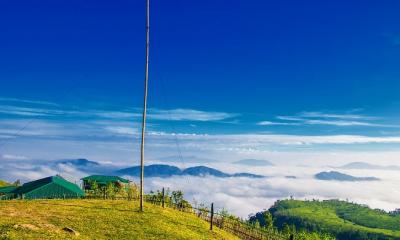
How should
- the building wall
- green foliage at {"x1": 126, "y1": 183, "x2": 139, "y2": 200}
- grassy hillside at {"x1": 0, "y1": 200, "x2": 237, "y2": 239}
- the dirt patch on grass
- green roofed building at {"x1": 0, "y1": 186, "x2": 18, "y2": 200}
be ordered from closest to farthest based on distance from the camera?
the dirt patch on grass → grassy hillside at {"x1": 0, "y1": 200, "x2": 237, "y2": 239} → green foliage at {"x1": 126, "y1": 183, "x2": 139, "y2": 200} → the building wall → green roofed building at {"x1": 0, "y1": 186, "x2": 18, "y2": 200}

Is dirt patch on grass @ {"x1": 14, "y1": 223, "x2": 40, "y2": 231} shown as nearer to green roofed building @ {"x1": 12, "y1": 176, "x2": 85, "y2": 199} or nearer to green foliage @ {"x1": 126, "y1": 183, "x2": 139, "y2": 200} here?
green foliage @ {"x1": 126, "y1": 183, "x2": 139, "y2": 200}

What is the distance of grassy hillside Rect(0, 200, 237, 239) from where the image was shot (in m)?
34.2

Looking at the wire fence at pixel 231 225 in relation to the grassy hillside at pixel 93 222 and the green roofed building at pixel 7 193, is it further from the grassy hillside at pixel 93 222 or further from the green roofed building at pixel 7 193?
the green roofed building at pixel 7 193

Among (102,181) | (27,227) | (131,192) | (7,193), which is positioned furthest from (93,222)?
(102,181)

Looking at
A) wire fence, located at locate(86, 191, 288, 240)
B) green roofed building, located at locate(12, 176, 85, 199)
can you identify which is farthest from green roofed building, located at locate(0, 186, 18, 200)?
wire fence, located at locate(86, 191, 288, 240)

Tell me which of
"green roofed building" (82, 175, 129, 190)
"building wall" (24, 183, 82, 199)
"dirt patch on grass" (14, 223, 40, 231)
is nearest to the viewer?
"dirt patch on grass" (14, 223, 40, 231)

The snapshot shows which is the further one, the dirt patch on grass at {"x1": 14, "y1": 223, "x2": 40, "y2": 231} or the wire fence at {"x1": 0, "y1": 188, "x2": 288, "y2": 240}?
the wire fence at {"x1": 0, "y1": 188, "x2": 288, "y2": 240}

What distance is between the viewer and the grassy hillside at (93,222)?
112 feet

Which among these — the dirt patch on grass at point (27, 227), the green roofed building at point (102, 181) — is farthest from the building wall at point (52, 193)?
the dirt patch on grass at point (27, 227)

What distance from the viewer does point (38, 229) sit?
1346 inches

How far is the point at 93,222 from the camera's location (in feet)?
133

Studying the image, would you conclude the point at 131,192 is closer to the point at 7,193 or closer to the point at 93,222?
the point at 7,193

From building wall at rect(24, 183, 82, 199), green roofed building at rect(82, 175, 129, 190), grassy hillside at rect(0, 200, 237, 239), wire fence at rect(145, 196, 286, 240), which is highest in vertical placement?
green roofed building at rect(82, 175, 129, 190)

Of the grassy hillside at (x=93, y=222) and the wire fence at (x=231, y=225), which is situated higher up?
the grassy hillside at (x=93, y=222)
